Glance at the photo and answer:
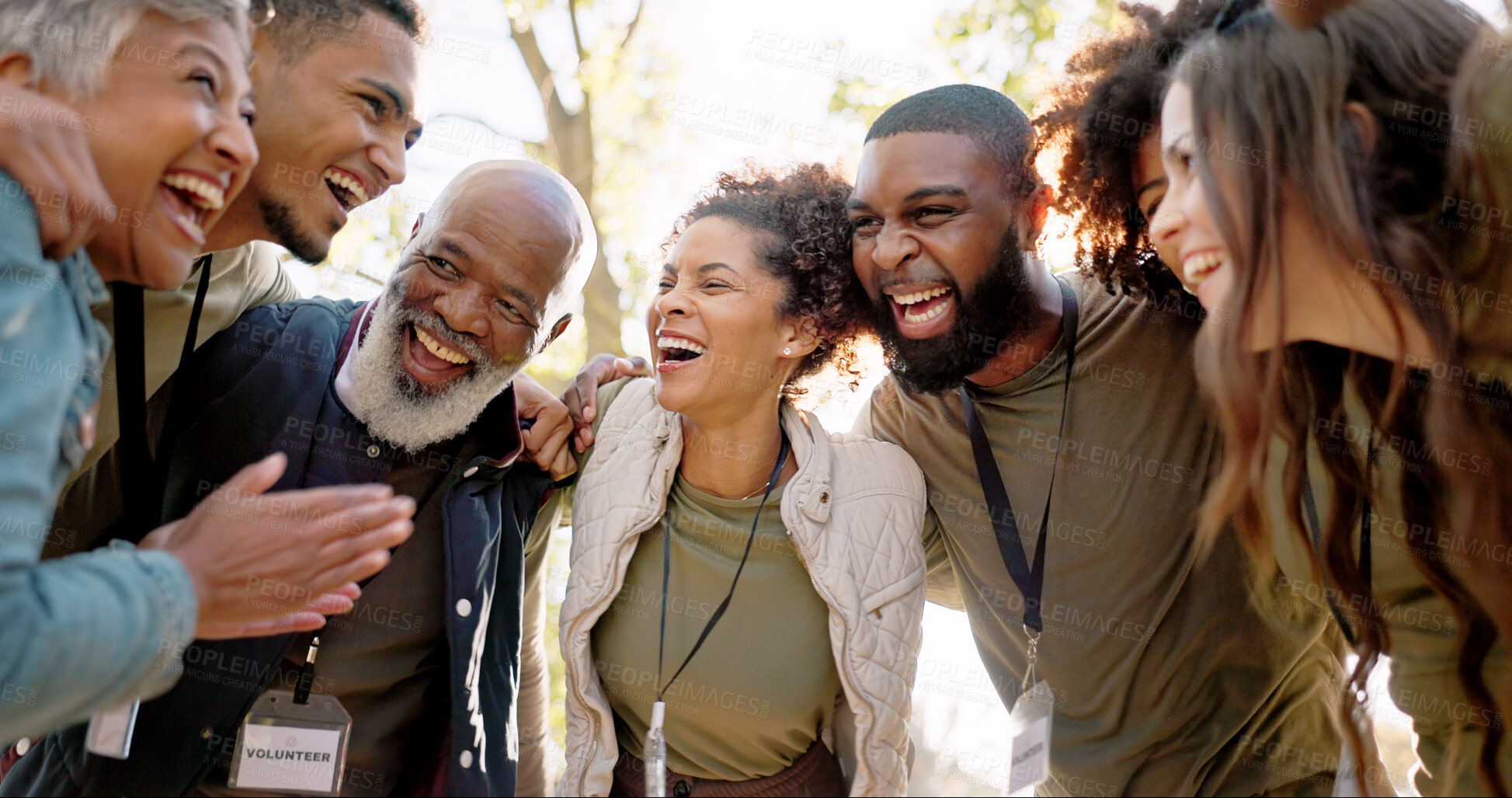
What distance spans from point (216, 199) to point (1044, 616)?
2762 mm

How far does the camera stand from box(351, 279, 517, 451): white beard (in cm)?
338

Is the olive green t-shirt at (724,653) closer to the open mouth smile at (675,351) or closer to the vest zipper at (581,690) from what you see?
the vest zipper at (581,690)

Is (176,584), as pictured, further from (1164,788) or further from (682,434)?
(1164,788)

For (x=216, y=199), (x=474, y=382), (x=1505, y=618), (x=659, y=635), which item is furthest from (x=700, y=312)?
(x=1505, y=618)

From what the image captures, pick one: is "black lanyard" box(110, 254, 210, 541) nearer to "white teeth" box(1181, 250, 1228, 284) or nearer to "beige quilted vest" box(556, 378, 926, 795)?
"beige quilted vest" box(556, 378, 926, 795)

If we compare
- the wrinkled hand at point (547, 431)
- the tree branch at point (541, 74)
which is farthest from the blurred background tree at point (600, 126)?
the wrinkled hand at point (547, 431)

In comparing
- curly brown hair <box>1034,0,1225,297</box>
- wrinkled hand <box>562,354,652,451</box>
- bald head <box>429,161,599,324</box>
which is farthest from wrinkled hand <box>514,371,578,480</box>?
curly brown hair <box>1034,0,1225,297</box>

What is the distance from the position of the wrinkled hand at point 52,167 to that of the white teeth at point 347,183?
1173mm

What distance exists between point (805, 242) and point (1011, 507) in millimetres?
1246

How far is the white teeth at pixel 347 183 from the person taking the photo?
3131 millimetres

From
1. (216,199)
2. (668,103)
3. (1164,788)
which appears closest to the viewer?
(216,199)

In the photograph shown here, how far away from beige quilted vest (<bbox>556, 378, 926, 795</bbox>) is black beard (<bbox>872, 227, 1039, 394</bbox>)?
336 millimetres

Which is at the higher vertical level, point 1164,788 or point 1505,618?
point 1505,618

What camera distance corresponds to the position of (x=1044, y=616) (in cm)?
346
